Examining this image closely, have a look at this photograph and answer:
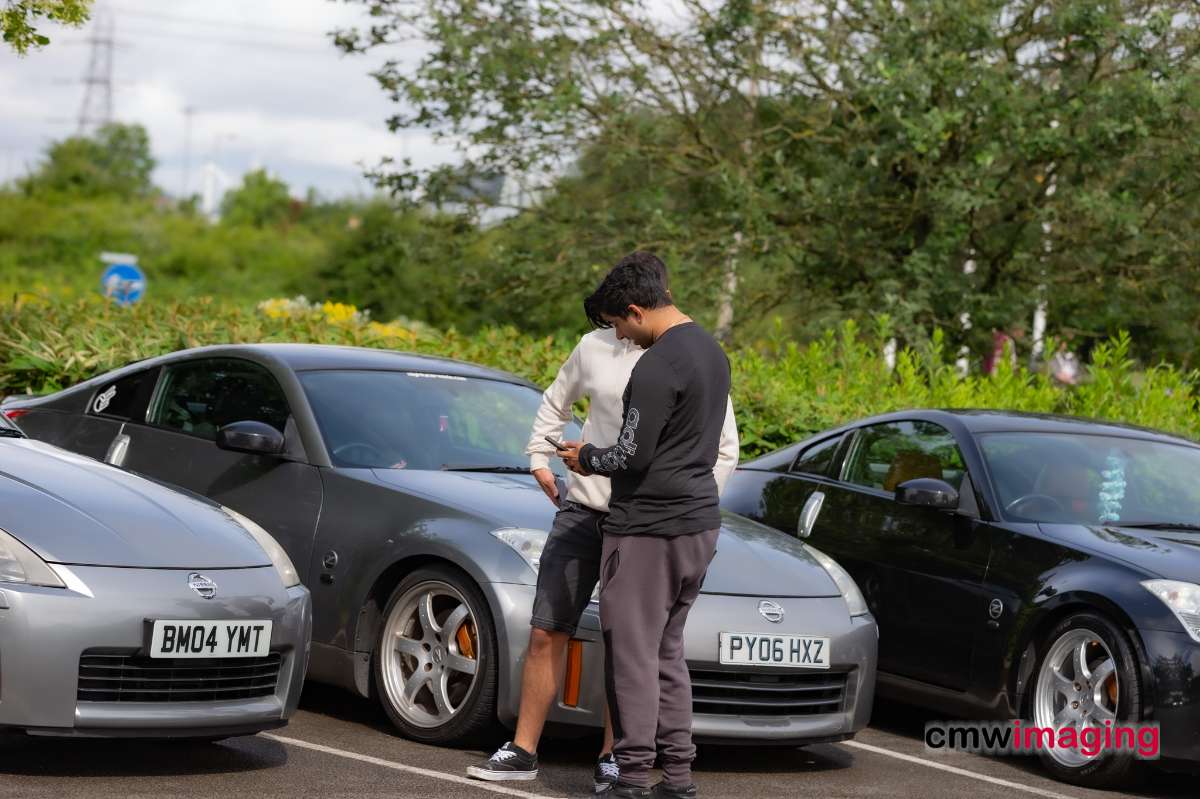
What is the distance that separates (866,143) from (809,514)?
945cm

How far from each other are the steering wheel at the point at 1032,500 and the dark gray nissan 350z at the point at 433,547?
1.00 meters

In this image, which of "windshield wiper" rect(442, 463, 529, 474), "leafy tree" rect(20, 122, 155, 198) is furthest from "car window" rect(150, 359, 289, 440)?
"leafy tree" rect(20, 122, 155, 198)

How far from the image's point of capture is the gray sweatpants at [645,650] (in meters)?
5.25

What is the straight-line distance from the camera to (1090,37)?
16422mm

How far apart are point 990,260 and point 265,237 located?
52.7 meters

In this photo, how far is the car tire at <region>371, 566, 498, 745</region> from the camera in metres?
5.92

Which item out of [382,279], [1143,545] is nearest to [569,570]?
[1143,545]

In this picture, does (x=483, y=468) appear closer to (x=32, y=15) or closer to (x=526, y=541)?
(x=526, y=541)

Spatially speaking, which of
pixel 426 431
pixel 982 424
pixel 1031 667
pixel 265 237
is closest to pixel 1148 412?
pixel 982 424

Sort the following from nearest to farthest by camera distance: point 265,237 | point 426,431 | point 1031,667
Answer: point 1031,667
point 426,431
point 265,237

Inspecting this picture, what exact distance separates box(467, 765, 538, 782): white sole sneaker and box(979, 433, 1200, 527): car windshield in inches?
103

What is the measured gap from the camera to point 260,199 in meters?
96.9

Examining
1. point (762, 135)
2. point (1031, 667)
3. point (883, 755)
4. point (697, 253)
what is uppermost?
point (762, 135)

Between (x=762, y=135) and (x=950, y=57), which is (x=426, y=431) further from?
(x=762, y=135)
